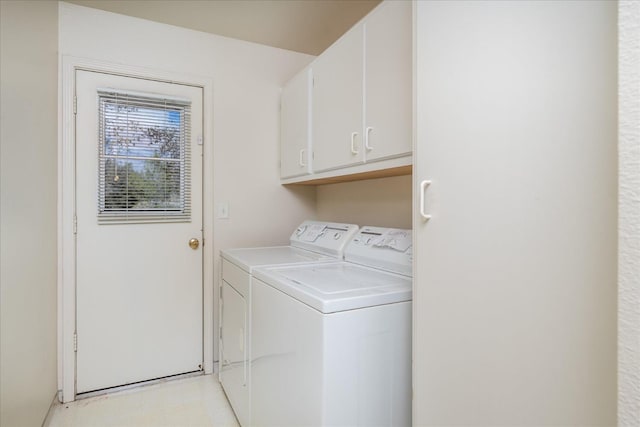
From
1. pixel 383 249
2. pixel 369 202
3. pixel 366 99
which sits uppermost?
pixel 366 99

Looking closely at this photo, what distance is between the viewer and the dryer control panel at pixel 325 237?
202 centimetres

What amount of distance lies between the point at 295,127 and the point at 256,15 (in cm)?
74

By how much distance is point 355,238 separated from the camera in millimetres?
1947

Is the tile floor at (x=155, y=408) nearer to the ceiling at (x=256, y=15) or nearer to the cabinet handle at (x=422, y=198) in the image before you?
the cabinet handle at (x=422, y=198)

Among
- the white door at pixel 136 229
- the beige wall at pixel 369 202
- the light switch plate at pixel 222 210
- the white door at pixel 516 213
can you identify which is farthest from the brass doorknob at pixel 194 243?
the white door at pixel 516 213

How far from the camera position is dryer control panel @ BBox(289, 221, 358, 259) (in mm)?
2018

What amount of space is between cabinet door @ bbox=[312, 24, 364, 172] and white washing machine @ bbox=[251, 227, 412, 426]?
2.05 ft

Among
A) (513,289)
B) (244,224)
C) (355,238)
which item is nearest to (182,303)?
(244,224)

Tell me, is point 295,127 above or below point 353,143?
above

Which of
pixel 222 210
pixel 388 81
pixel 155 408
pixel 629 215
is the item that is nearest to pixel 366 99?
pixel 388 81

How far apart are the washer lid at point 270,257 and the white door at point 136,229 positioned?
1.57ft

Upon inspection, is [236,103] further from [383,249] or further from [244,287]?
[383,249]

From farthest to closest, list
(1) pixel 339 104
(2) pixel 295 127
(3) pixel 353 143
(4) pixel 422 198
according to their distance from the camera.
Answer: (2) pixel 295 127 → (1) pixel 339 104 → (3) pixel 353 143 → (4) pixel 422 198

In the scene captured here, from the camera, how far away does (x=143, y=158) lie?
2.36 metres
